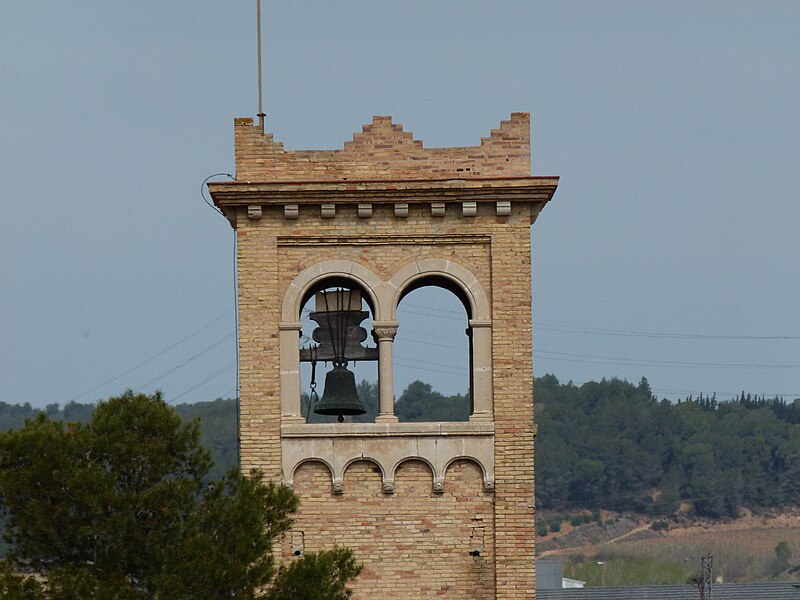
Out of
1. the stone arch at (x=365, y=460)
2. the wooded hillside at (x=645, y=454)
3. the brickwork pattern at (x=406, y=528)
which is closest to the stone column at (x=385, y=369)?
the stone arch at (x=365, y=460)

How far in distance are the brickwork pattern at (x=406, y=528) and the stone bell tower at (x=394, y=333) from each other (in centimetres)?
2

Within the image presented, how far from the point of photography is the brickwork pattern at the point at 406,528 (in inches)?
1038

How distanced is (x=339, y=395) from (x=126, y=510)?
4.97 m

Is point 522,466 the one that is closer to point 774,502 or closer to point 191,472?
point 191,472

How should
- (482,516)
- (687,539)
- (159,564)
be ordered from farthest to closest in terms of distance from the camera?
(687,539)
(482,516)
(159,564)

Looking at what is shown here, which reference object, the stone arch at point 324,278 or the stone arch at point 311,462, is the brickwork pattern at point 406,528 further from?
the stone arch at point 324,278

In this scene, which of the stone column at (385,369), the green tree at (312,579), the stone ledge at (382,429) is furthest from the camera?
the stone column at (385,369)

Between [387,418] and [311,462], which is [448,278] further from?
[311,462]

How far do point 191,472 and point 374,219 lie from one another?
180 inches

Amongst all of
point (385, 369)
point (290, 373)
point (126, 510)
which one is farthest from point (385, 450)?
point (126, 510)

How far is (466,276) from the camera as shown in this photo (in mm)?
27047

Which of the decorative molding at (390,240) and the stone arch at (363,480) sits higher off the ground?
the decorative molding at (390,240)

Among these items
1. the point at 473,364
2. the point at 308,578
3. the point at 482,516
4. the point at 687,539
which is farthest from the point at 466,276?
the point at 687,539

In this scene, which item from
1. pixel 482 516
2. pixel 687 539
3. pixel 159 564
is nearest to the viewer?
pixel 159 564
